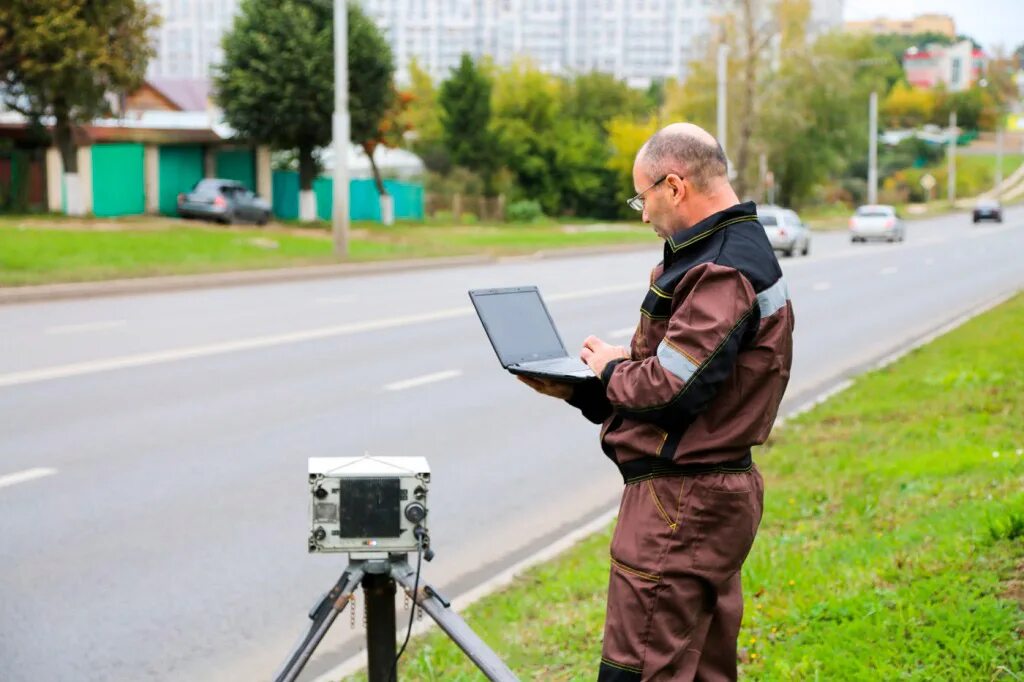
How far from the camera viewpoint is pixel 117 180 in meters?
40.8

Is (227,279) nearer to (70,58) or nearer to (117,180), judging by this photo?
(70,58)

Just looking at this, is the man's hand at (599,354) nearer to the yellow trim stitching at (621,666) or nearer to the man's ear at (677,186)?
the man's ear at (677,186)

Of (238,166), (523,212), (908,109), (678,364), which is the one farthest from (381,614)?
(908,109)

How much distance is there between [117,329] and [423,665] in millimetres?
12528

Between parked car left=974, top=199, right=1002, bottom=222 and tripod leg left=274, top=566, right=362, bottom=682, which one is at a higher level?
tripod leg left=274, top=566, right=362, bottom=682

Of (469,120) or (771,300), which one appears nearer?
(771,300)

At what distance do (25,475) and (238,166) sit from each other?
39.9 meters

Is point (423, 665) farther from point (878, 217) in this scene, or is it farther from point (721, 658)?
point (878, 217)

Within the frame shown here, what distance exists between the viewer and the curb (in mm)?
21188

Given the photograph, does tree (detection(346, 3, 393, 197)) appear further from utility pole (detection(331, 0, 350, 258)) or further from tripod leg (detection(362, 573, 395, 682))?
tripod leg (detection(362, 573, 395, 682))

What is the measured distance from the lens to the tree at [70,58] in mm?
33531

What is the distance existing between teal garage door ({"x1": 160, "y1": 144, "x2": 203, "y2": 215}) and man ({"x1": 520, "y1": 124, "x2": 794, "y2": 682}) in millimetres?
41229

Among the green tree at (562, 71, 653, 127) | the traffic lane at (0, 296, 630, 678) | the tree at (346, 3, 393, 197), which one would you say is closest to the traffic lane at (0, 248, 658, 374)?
the traffic lane at (0, 296, 630, 678)

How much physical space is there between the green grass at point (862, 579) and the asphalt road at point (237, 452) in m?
0.66
